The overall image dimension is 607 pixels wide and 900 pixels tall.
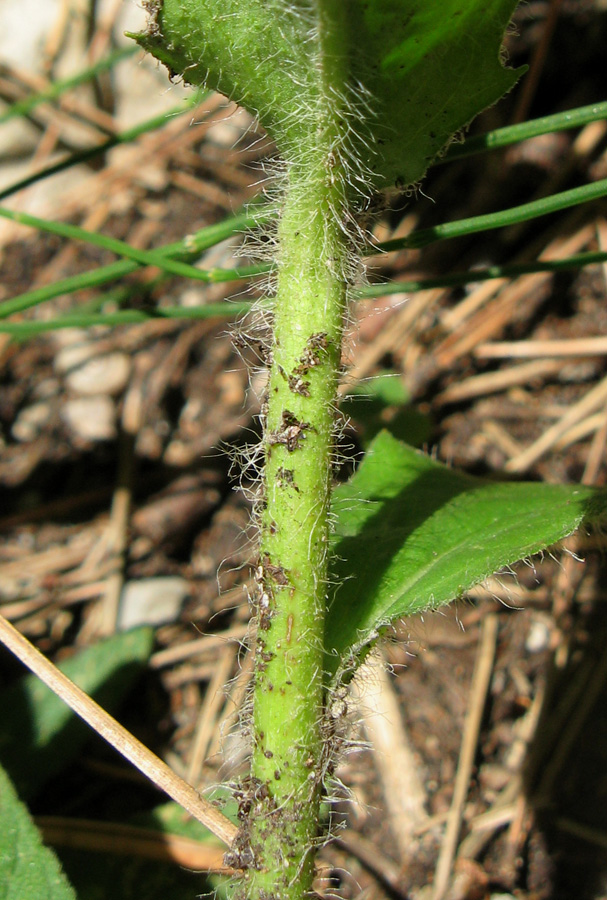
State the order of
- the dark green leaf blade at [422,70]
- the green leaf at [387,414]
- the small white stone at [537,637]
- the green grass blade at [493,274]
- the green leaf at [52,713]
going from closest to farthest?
the dark green leaf blade at [422,70], the green grass blade at [493,274], the green leaf at [52,713], the small white stone at [537,637], the green leaf at [387,414]

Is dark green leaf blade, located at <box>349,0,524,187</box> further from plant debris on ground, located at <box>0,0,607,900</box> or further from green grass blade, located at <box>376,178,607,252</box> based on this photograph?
plant debris on ground, located at <box>0,0,607,900</box>

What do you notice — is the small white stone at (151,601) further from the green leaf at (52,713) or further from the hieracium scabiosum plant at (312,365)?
the hieracium scabiosum plant at (312,365)

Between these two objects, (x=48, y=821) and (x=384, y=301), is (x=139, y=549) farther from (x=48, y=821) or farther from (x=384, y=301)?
(x=384, y=301)

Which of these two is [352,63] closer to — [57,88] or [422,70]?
[422,70]

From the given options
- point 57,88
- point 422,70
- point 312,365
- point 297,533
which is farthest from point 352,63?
point 57,88

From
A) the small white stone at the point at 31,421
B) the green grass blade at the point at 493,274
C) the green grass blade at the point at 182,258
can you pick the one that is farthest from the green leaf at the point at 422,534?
the small white stone at the point at 31,421

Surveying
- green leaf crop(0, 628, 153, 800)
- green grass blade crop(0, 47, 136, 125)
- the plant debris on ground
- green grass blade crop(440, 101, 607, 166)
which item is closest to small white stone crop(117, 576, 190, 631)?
the plant debris on ground
